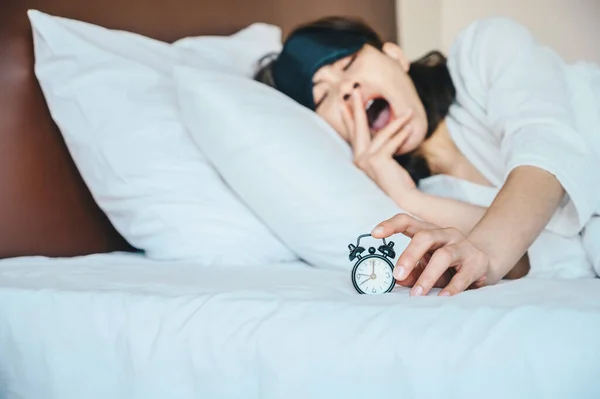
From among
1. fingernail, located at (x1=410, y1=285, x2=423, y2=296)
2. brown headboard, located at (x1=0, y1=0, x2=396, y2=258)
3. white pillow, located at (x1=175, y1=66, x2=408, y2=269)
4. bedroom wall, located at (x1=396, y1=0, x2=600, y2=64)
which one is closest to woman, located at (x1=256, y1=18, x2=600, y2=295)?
fingernail, located at (x1=410, y1=285, x2=423, y2=296)

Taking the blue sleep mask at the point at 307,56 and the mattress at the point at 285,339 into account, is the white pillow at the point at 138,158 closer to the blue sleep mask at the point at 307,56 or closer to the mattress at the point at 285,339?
the mattress at the point at 285,339

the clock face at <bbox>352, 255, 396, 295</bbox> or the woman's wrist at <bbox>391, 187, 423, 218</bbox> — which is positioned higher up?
the clock face at <bbox>352, 255, 396, 295</bbox>

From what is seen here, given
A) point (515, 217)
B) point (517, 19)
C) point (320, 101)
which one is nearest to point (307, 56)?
point (320, 101)

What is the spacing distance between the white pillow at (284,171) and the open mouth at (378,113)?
11.3 inches

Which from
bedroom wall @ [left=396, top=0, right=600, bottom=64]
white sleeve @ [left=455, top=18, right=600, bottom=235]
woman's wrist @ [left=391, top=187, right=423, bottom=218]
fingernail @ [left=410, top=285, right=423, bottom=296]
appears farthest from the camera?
bedroom wall @ [left=396, top=0, right=600, bottom=64]

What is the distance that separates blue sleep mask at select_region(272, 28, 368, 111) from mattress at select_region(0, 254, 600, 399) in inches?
21.8

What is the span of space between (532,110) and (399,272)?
492 mm

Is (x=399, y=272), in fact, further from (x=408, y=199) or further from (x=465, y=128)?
(x=465, y=128)

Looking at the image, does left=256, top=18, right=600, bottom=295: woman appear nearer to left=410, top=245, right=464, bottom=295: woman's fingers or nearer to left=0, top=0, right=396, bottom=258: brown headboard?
left=410, top=245, right=464, bottom=295: woman's fingers

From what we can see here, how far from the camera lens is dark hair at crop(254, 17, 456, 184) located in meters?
1.36

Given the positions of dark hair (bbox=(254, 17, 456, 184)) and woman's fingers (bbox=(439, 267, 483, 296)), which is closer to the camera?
woman's fingers (bbox=(439, 267, 483, 296))

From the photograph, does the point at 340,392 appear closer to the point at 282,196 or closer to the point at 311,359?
the point at 311,359

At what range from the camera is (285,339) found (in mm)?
650

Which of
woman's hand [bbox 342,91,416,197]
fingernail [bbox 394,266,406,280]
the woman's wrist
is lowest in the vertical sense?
the woman's wrist
